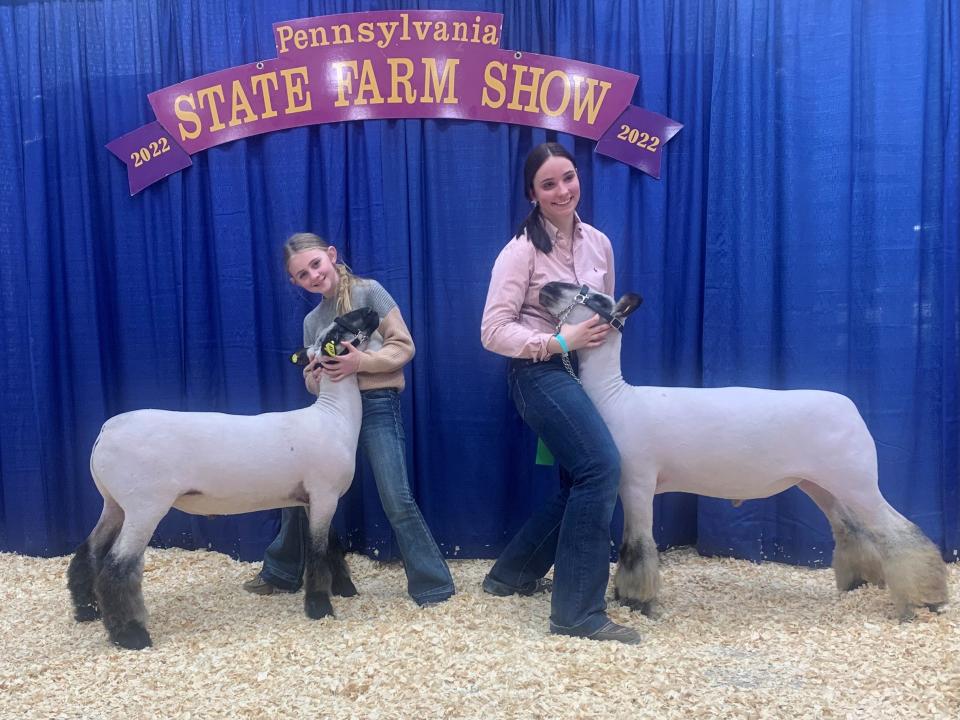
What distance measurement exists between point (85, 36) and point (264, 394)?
1.87 m

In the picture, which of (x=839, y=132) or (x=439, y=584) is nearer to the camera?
(x=439, y=584)

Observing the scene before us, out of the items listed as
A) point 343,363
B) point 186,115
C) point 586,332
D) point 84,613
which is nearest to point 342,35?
point 186,115

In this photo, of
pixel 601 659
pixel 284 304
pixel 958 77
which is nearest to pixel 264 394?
pixel 284 304

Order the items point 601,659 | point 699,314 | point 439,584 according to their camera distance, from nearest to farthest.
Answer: point 601,659
point 439,584
point 699,314

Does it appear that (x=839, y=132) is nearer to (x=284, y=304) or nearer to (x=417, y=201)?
(x=417, y=201)

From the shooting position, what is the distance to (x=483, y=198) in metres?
3.25

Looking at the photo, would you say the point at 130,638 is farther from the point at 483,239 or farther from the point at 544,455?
the point at 483,239

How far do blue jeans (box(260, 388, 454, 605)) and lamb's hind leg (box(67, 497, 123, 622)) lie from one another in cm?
65

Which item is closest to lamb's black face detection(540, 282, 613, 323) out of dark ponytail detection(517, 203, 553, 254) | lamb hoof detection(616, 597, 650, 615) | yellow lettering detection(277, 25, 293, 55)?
dark ponytail detection(517, 203, 553, 254)

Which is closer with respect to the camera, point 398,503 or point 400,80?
point 398,503

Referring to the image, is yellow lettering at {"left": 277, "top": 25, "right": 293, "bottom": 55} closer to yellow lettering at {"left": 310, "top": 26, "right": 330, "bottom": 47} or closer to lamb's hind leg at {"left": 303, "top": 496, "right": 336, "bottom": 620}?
yellow lettering at {"left": 310, "top": 26, "right": 330, "bottom": 47}

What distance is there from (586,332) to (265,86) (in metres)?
1.91

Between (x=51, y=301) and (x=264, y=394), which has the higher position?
(x=51, y=301)

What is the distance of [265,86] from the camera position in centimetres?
324
